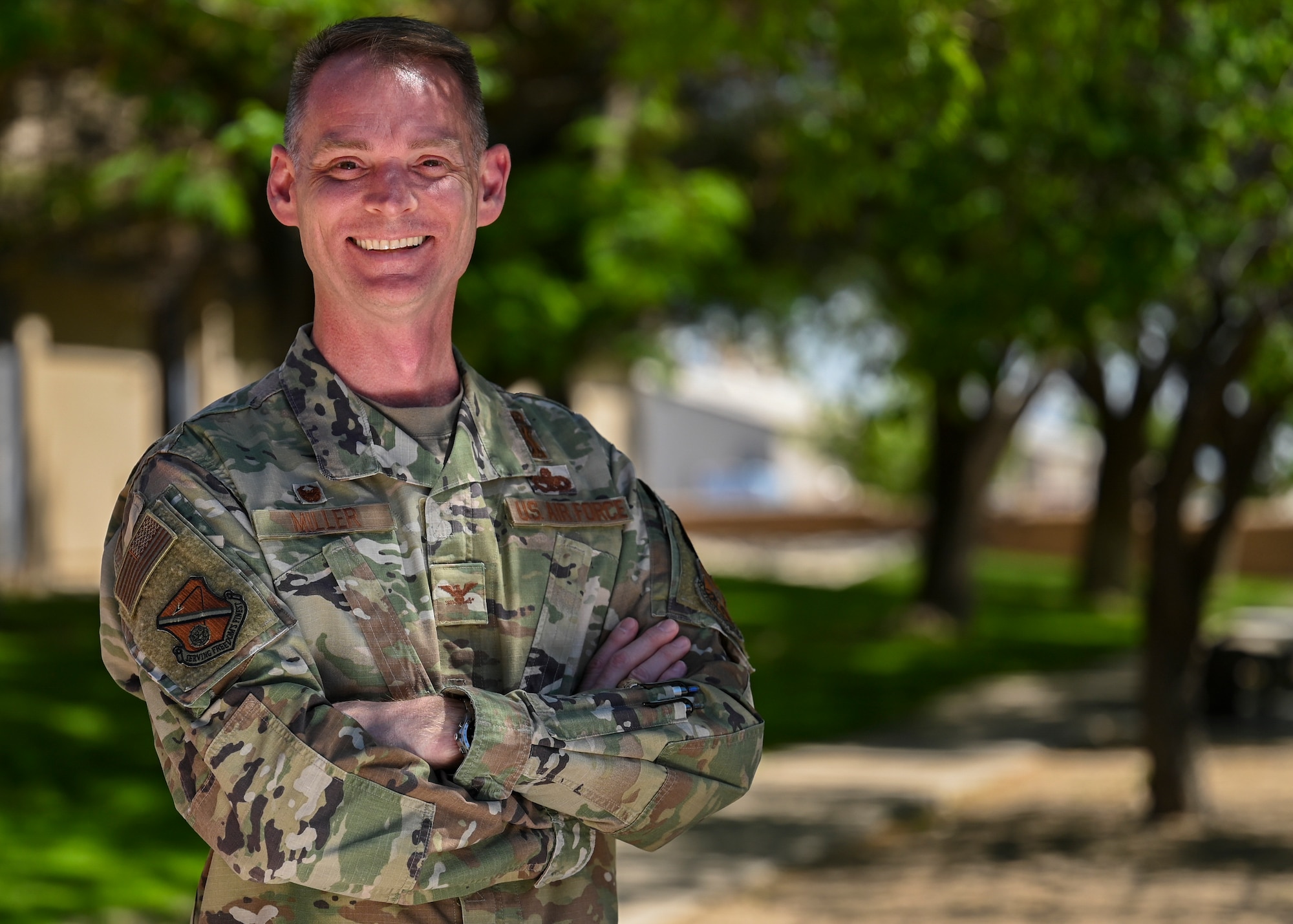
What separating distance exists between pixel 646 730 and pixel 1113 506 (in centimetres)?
2380

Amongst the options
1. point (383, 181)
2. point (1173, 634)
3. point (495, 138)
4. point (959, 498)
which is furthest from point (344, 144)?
point (959, 498)

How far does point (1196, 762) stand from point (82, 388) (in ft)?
48.5

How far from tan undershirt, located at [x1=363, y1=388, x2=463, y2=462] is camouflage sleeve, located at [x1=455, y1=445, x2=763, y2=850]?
314mm

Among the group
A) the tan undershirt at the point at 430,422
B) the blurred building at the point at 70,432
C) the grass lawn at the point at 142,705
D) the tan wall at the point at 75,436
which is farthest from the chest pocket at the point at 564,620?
the tan wall at the point at 75,436

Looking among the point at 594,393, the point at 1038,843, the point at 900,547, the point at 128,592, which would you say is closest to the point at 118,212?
the point at 1038,843

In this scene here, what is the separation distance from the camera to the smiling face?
226 cm

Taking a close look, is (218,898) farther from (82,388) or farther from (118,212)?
(82,388)

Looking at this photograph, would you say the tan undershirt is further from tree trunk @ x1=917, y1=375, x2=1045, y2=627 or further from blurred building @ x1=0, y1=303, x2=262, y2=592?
tree trunk @ x1=917, y1=375, x2=1045, y2=627

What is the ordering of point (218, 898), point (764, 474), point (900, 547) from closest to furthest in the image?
point (218, 898)
point (900, 547)
point (764, 474)

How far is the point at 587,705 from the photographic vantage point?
7.42 ft

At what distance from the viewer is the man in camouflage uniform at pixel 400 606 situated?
6.87 feet

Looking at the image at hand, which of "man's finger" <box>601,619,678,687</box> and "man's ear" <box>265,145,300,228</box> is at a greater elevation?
"man's ear" <box>265,145,300,228</box>

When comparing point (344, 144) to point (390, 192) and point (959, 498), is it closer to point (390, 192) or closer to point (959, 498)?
point (390, 192)

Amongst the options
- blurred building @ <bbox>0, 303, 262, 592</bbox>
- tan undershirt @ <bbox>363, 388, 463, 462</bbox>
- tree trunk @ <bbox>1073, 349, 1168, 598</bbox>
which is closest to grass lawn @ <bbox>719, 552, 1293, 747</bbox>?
tree trunk @ <bbox>1073, 349, 1168, 598</bbox>
